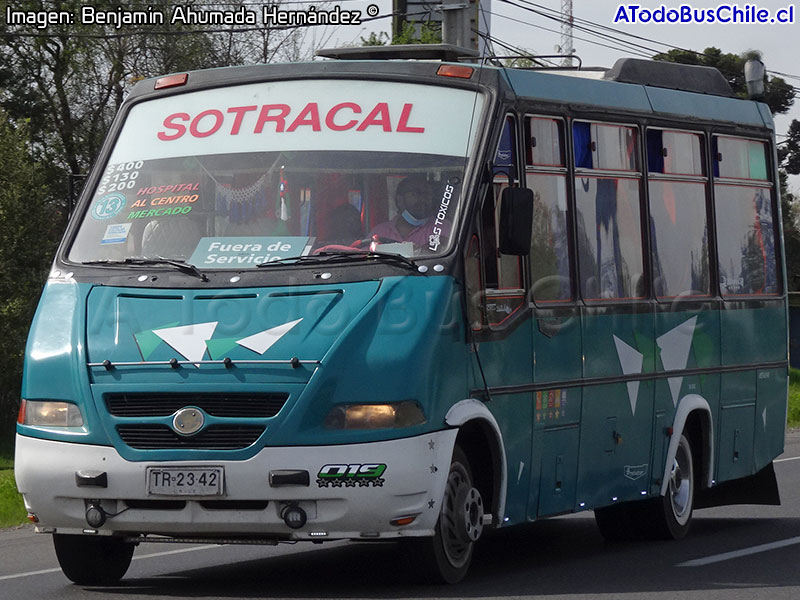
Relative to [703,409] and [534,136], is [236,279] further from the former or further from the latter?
[703,409]

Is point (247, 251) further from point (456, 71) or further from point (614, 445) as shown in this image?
point (614, 445)

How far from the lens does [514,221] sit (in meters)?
9.23

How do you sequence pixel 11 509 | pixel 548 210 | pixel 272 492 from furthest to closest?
pixel 11 509 → pixel 548 210 → pixel 272 492

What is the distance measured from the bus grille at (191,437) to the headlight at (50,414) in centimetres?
29

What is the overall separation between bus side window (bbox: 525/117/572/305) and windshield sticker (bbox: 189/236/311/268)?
5.55 feet

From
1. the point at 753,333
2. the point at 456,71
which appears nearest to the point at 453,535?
the point at 456,71

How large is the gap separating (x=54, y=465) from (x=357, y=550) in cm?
302

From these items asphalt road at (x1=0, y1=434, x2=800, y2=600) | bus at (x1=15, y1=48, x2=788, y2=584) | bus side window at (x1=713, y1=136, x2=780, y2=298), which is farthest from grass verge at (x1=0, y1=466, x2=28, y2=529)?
bus side window at (x1=713, y1=136, x2=780, y2=298)

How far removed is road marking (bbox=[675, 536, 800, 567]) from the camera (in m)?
10.6

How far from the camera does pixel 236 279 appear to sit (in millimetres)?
8828

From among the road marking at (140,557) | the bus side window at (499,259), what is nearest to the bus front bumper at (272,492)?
the bus side window at (499,259)

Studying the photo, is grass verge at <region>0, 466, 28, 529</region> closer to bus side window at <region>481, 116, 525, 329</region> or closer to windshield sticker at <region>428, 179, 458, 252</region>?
bus side window at <region>481, 116, 525, 329</region>

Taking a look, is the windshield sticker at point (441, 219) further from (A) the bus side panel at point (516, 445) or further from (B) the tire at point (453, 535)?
(B) the tire at point (453, 535)

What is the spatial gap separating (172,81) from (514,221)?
233 centimetres
